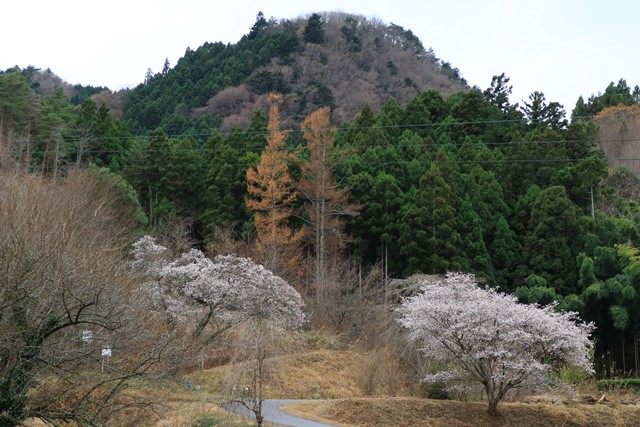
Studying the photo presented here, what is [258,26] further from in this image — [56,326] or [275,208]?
[56,326]

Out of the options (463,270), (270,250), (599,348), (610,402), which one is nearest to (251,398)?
(610,402)

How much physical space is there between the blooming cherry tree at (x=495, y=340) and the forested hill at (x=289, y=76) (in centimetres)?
4170

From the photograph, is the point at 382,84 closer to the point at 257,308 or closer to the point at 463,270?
the point at 463,270

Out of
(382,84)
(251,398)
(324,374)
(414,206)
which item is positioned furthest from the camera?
(382,84)

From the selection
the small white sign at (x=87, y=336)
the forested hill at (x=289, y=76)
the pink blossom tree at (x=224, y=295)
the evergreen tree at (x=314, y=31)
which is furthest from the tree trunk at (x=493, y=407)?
the evergreen tree at (x=314, y=31)

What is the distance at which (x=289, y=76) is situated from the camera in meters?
74.2

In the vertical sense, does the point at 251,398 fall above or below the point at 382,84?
below

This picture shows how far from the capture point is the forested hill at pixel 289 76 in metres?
66.0

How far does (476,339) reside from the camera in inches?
723

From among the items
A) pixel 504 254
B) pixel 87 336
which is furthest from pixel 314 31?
pixel 87 336

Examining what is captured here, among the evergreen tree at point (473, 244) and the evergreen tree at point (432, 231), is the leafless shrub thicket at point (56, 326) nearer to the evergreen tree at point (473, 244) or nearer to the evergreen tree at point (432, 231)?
the evergreen tree at point (432, 231)

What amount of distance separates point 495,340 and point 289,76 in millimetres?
58842

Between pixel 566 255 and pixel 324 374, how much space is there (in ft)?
43.3

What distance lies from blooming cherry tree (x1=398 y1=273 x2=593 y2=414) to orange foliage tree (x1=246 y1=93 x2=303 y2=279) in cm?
1091
